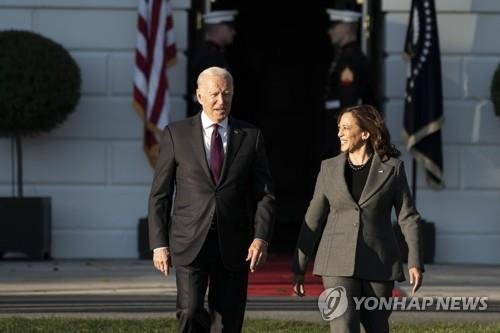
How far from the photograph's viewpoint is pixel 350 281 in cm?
741

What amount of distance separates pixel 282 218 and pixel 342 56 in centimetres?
530

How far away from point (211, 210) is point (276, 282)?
16.5 ft

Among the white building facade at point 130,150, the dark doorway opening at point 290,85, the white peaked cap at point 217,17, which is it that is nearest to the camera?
the white peaked cap at point 217,17

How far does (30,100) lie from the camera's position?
44.8ft

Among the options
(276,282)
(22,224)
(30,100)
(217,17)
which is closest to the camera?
(276,282)

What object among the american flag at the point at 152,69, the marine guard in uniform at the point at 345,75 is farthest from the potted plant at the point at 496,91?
the american flag at the point at 152,69

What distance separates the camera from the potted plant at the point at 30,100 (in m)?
13.6

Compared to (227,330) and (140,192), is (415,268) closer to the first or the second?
(227,330)

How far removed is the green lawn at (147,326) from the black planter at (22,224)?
4174 millimetres

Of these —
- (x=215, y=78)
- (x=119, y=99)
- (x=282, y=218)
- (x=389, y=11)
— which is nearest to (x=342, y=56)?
(x=389, y=11)

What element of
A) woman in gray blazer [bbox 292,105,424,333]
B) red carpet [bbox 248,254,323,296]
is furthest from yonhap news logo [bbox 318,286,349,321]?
red carpet [bbox 248,254,323,296]

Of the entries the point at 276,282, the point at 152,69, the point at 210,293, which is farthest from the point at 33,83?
the point at 210,293

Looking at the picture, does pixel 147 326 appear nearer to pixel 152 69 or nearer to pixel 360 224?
pixel 360 224

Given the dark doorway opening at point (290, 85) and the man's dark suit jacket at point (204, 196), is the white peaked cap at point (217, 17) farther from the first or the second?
the man's dark suit jacket at point (204, 196)
